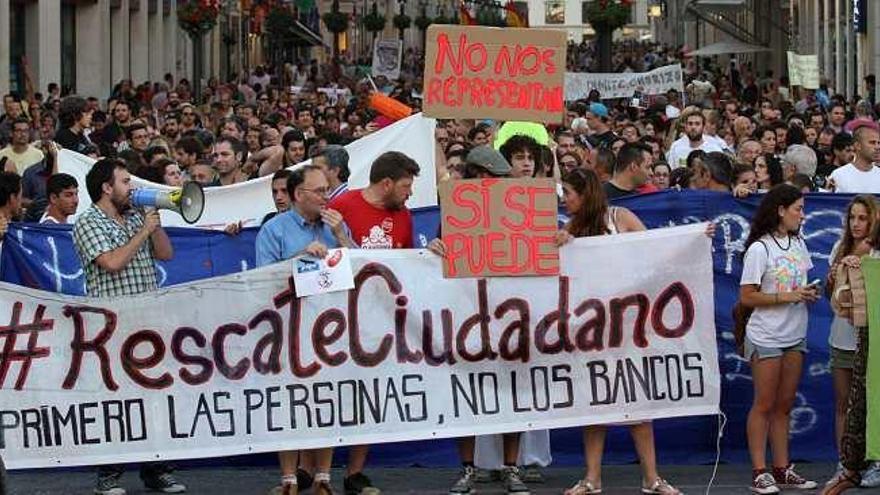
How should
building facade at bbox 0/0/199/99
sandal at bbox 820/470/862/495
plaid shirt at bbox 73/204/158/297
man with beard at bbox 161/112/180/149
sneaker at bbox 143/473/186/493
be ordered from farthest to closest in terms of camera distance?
building facade at bbox 0/0/199/99 < man with beard at bbox 161/112/180/149 < sneaker at bbox 143/473/186/493 < plaid shirt at bbox 73/204/158/297 < sandal at bbox 820/470/862/495

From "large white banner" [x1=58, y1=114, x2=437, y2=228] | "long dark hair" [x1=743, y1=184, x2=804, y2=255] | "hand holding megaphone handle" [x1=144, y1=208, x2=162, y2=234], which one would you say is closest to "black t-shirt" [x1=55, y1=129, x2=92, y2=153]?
"large white banner" [x1=58, y1=114, x2=437, y2=228]

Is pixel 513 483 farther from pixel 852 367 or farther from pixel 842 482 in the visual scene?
pixel 852 367

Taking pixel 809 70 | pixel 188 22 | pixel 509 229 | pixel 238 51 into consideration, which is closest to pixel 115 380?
pixel 509 229

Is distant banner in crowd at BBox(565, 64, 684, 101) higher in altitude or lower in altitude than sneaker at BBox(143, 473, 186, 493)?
higher

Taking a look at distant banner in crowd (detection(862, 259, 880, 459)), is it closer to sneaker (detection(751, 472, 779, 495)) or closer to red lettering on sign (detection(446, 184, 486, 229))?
sneaker (detection(751, 472, 779, 495))

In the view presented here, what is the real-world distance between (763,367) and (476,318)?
4.71ft

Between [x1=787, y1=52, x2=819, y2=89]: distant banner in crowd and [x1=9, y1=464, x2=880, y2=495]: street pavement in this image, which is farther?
[x1=787, y1=52, x2=819, y2=89]: distant banner in crowd

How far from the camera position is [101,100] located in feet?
138

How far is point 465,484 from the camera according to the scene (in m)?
10.3

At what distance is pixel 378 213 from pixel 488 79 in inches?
34.3

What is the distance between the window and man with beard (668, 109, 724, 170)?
146756 mm

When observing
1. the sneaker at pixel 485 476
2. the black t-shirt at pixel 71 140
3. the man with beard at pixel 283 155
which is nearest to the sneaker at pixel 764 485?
the sneaker at pixel 485 476

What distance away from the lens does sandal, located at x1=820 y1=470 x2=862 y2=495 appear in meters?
9.63

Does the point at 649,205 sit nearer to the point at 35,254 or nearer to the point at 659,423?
the point at 659,423
